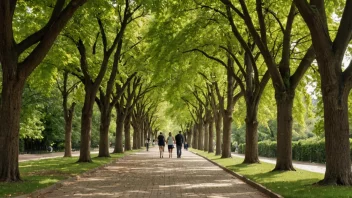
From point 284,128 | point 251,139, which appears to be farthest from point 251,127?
point 284,128

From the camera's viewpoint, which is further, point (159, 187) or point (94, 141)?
point (94, 141)

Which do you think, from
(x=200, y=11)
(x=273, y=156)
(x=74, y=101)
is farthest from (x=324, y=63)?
(x=273, y=156)

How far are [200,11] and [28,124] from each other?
1035 inches

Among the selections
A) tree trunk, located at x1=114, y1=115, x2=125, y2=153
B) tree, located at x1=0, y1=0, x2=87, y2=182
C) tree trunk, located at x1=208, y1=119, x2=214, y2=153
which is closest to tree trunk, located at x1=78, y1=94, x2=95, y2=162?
tree, located at x1=0, y1=0, x2=87, y2=182

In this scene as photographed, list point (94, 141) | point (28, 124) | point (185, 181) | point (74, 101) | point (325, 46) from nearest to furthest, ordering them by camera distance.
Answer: point (325, 46), point (185, 181), point (74, 101), point (28, 124), point (94, 141)

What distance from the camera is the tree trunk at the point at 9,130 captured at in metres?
12.3

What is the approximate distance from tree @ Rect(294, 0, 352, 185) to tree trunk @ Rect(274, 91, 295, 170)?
4828 millimetres

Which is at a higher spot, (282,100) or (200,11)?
(200,11)

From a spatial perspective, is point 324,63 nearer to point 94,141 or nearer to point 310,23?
point 310,23

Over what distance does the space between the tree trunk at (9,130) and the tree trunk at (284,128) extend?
9650 mm

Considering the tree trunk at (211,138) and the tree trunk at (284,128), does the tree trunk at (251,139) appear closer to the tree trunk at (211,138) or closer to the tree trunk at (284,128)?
the tree trunk at (284,128)

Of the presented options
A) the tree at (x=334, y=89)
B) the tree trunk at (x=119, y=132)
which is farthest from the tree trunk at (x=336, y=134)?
the tree trunk at (x=119, y=132)

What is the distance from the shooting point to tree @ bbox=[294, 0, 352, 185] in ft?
37.7

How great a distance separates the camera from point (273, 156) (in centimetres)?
4184
